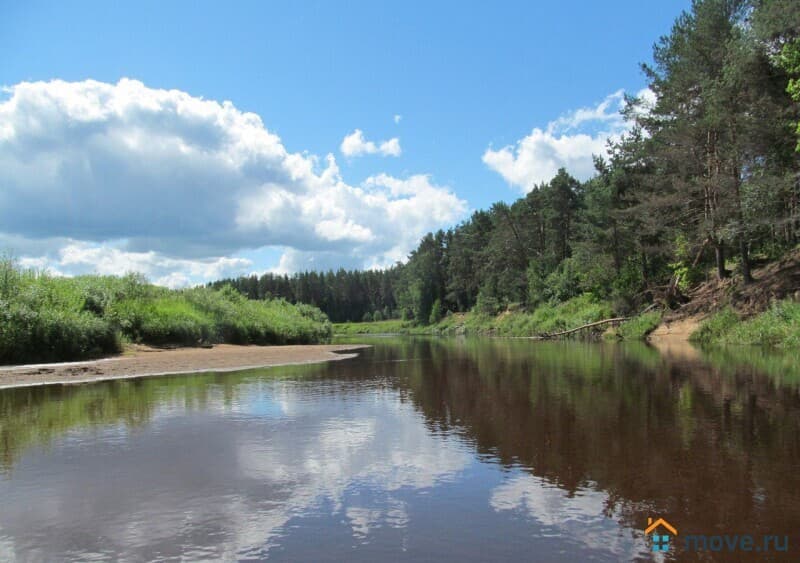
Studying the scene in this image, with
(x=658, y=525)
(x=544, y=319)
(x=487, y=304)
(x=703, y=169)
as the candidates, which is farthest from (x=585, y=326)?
(x=487, y=304)

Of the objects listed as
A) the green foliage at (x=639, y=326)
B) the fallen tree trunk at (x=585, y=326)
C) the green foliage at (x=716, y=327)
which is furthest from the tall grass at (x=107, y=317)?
the green foliage at (x=716, y=327)

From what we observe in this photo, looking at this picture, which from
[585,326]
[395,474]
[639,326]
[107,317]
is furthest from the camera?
[585,326]

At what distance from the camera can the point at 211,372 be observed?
19.3 meters

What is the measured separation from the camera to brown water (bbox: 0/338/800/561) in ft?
15.3

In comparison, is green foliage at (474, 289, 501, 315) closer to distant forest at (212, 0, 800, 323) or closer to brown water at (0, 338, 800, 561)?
distant forest at (212, 0, 800, 323)

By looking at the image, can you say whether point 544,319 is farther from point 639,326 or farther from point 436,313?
point 436,313

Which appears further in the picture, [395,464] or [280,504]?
[395,464]

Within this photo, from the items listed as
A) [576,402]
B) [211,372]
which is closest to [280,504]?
[576,402]

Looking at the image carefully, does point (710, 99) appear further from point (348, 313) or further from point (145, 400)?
point (348, 313)

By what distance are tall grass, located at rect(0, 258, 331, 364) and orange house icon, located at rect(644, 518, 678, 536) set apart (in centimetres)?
2106

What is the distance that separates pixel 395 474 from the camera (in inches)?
263

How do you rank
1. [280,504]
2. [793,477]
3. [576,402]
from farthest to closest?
1. [576,402]
2. [793,477]
3. [280,504]

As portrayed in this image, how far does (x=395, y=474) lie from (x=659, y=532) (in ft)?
9.86

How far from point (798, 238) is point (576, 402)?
31783mm
